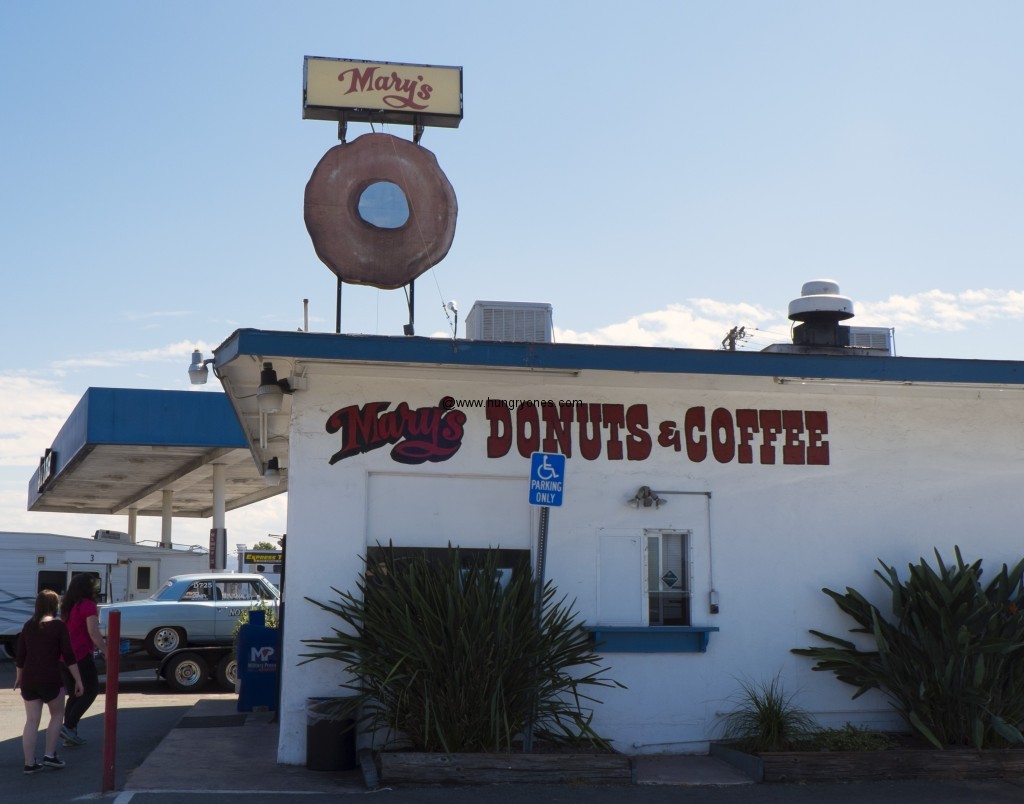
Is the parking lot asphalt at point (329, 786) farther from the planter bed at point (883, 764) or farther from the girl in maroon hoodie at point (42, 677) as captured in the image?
the girl in maroon hoodie at point (42, 677)

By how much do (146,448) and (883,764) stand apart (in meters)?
20.0

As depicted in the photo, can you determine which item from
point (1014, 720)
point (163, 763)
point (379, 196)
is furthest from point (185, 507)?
point (1014, 720)

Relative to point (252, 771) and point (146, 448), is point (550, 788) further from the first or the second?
point (146, 448)

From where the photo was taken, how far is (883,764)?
9.38m

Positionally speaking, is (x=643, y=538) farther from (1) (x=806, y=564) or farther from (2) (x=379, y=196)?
(2) (x=379, y=196)

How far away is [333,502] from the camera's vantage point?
32.8 feet

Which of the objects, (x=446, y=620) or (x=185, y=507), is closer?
(x=446, y=620)

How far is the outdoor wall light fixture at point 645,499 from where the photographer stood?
1049 centimetres

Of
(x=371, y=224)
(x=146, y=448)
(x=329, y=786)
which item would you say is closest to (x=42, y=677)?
(x=329, y=786)

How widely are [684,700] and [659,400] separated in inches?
111

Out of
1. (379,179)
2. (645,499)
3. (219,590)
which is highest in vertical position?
(379,179)

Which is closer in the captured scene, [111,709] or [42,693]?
[111,709]

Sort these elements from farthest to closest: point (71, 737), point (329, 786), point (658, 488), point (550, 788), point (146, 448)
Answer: point (146, 448) < point (71, 737) < point (658, 488) < point (329, 786) < point (550, 788)

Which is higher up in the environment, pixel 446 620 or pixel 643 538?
pixel 643 538
